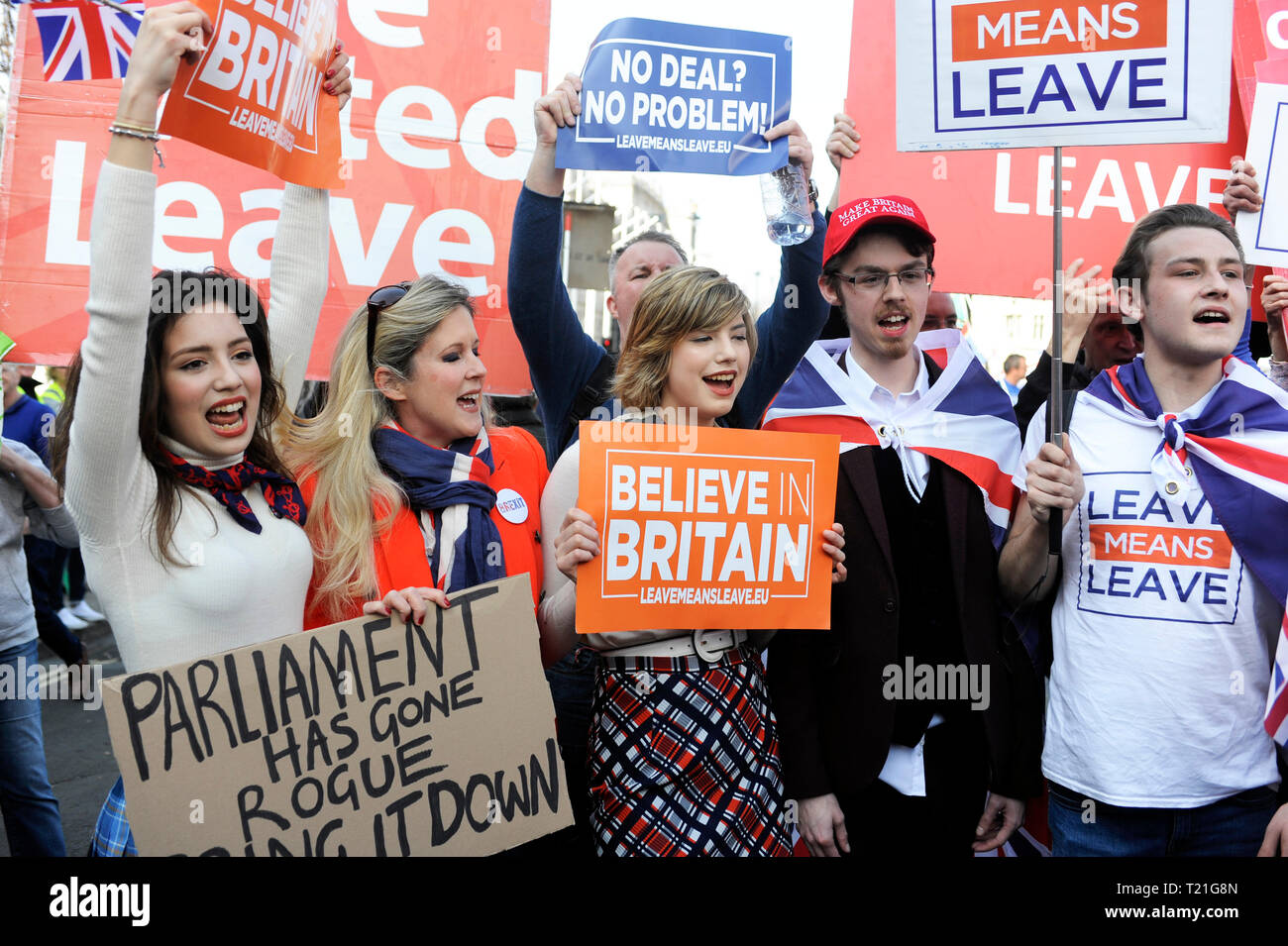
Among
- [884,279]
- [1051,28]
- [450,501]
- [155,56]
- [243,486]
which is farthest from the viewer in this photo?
[884,279]

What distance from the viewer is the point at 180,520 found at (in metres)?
2.26

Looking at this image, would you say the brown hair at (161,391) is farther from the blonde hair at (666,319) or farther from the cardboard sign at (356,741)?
the blonde hair at (666,319)

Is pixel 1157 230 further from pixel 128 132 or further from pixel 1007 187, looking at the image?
pixel 128 132

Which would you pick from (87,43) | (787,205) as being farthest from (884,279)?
(87,43)

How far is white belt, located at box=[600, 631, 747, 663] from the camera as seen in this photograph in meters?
2.55

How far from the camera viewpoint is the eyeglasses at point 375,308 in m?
2.82

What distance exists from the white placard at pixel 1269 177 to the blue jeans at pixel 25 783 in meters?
4.50

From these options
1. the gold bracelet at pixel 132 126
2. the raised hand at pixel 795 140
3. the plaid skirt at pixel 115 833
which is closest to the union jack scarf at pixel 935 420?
the raised hand at pixel 795 140

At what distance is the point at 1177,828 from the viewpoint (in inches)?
101

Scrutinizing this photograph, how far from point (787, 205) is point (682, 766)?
5.87ft

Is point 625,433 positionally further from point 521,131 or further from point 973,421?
point 521,131

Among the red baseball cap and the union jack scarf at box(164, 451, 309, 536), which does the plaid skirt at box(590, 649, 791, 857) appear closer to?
the union jack scarf at box(164, 451, 309, 536)

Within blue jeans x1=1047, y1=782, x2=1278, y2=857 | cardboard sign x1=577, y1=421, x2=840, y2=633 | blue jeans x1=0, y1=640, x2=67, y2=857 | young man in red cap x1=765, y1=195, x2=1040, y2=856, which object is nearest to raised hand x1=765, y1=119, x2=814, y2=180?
young man in red cap x1=765, y1=195, x2=1040, y2=856
